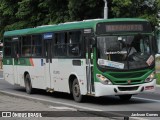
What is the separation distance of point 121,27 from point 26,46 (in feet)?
20.8

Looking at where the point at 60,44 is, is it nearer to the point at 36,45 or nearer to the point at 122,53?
the point at 36,45

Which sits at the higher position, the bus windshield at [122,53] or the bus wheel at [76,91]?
the bus windshield at [122,53]

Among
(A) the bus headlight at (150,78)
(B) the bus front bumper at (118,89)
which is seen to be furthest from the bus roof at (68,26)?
(B) the bus front bumper at (118,89)

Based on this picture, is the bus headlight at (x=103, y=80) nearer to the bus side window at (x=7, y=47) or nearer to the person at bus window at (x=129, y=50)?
the person at bus window at (x=129, y=50)

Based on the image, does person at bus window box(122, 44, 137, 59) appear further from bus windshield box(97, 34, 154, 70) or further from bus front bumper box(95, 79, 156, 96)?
bus front bumper box(95, 79, 156, 96)

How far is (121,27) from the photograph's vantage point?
49.1 feet

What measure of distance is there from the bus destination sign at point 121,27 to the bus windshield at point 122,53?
19 centimetres

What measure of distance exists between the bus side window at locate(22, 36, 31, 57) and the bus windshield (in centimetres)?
581

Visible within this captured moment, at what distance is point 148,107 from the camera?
14.3m

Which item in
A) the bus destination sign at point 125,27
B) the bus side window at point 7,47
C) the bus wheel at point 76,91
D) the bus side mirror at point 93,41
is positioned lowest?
the bus wheel at point 76,91

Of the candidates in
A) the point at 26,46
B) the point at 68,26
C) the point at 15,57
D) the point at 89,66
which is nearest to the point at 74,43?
the point at 68,26

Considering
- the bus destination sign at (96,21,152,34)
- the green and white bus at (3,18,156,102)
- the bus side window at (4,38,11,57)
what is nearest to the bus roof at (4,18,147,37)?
the green and white bus at (3,18,156,102)

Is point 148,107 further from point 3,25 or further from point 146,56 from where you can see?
point 3,25

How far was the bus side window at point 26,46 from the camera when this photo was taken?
19908mm
